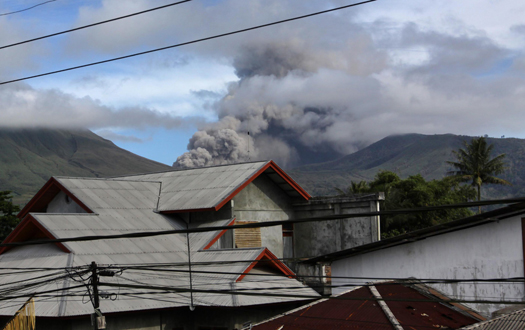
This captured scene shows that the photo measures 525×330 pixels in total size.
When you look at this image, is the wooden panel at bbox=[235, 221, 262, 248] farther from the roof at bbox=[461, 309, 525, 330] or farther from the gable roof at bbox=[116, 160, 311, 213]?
the roof at bbox=[461, 309, 525, 330]

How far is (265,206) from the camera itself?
114ft

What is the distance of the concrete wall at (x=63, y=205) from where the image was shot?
31797 millimetres

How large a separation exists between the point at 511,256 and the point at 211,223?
50.4ft

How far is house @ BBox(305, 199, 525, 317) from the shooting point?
2128 centimetres

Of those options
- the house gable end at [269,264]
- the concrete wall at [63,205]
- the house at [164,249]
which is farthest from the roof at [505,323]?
the concrete wall at [63,205]

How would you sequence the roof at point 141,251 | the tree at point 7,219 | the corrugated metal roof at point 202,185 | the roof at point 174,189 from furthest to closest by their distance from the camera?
1. the tree at point 7,219
2. the corrugated metal roof at point 202,185
3. the roof at point 174,189
4. the roof at point 141,251

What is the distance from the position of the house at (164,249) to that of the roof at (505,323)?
5.82 meters

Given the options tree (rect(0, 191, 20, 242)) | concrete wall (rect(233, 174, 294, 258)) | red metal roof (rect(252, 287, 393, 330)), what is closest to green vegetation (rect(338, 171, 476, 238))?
concrete wall (rect(233, 174, 294, 258))

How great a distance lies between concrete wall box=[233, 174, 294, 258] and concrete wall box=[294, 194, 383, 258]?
133cm

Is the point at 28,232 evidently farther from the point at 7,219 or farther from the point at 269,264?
the point at 7,219

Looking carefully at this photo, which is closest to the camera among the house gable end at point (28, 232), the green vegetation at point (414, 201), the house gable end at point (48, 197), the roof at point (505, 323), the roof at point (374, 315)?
the roof at point (505, 323)

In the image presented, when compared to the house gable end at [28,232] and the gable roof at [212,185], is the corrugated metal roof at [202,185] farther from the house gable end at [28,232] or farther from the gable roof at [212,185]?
the house gable end at [28,232]

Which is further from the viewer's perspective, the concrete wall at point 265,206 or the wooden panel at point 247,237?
the concrete wall at point 265,206

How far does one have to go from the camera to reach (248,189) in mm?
33906
